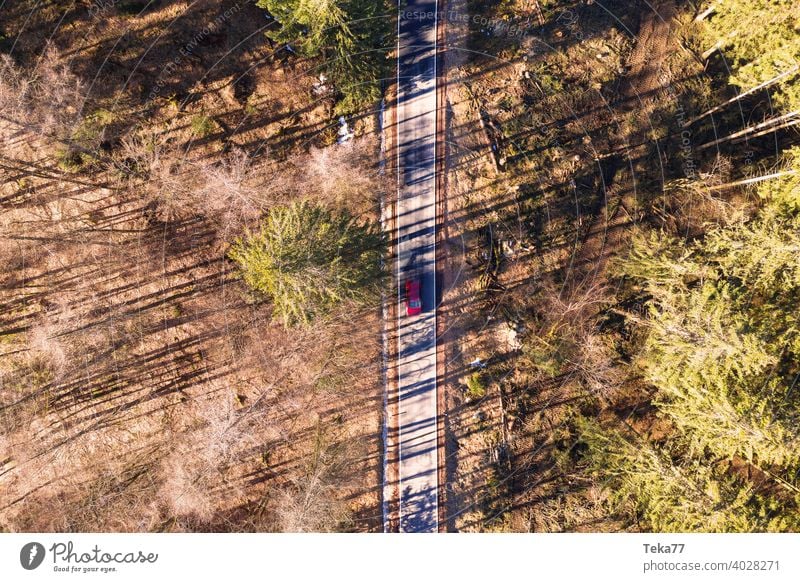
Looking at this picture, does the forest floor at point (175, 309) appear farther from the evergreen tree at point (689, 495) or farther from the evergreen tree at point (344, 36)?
the evergreen tree at point (689, 495)

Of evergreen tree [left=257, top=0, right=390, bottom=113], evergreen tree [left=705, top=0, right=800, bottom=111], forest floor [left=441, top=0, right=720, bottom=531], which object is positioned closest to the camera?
evergreen tree [left=257, top=0, right=390, bottom=113]

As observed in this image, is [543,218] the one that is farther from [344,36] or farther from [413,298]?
[344,36]

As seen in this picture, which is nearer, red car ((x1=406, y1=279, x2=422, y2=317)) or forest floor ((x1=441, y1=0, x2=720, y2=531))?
red car ((x1=406, y1=279, x2=422, y2=317))

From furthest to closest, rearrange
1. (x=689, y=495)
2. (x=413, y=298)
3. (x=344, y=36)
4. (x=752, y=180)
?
(x=413, y=298)
(x=752, y=180)
(x=689, y=495)
(x=344, y=36)

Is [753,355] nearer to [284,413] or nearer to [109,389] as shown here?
[284,413]

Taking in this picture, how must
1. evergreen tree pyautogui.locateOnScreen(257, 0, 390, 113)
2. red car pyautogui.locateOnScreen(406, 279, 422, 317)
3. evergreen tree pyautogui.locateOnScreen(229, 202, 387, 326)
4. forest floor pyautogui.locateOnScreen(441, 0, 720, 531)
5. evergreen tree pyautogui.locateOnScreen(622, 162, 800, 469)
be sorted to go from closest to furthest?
evergreen tree pyautogui.locateOnScreen(229, 202, 387, 326)
evergreen tree pyautogui.locateOnScreen(622, 162, 800, 469)
evergreen tree pyautogui.locateOnScreen(257, 0, 390, 113)
red car pyautogui.locateOnScreen(406, 279, 422, 317)
forest floor pyautogui.locateOnScreen(441, 0, 720, 531)

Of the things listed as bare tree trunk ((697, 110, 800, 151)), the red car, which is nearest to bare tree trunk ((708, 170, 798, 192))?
bare tree trunk ((697, 110, 800, 151))

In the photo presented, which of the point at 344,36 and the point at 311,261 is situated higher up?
the point at 344,36

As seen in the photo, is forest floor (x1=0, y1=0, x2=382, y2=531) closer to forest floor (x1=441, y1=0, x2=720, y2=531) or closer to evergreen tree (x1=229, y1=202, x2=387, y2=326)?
evergreen tree (x1=229, y1=202, x2=387, y2=326)

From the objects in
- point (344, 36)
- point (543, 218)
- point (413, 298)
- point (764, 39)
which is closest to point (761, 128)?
point (764, 39)
